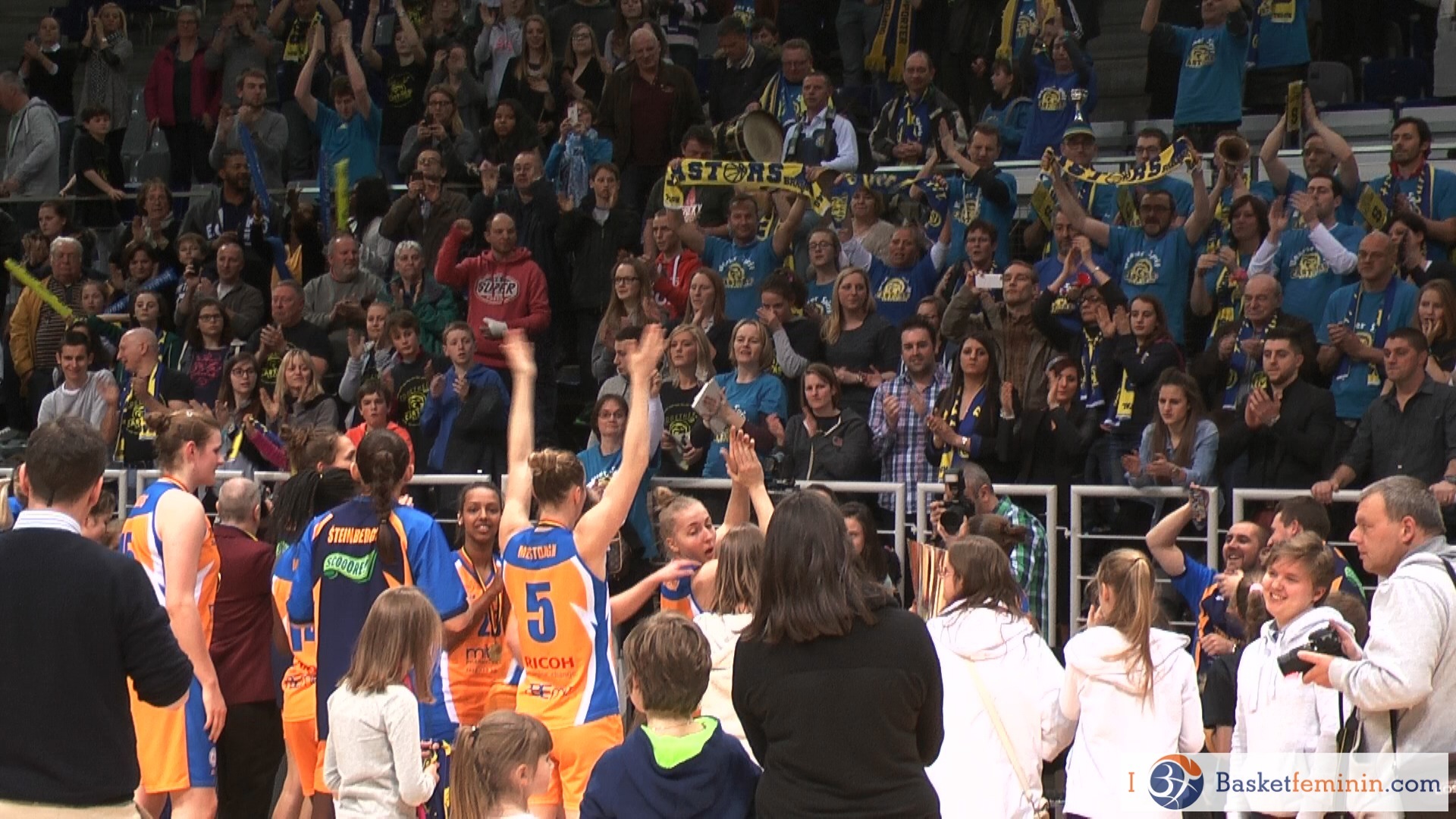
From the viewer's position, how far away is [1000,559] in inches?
235

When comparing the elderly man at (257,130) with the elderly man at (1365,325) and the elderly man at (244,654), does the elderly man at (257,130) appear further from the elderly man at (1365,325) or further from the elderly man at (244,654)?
the elderly man at (1365,325)

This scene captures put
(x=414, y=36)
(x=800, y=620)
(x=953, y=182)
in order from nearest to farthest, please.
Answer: (x=800, y=620)
(x=953, y=182)
(x=414, y=36)

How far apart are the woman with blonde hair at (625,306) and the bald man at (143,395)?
2708mm

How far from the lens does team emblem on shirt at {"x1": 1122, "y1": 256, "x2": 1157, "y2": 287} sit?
38.0 ft

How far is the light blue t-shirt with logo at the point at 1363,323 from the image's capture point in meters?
10.2

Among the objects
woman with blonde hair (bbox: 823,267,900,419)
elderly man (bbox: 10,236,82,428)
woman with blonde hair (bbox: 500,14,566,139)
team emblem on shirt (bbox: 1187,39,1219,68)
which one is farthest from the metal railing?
elderly man (bbox: 10,236,82,428)

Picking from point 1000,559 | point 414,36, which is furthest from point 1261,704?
point 414,36

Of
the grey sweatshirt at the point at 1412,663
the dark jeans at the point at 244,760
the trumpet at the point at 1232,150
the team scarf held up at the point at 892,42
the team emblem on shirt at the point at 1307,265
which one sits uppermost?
the team scarf held up at the point at 892,42

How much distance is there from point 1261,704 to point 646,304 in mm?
6461

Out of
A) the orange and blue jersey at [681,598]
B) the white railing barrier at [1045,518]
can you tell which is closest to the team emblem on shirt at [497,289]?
the white railing barrier at [1045,518]

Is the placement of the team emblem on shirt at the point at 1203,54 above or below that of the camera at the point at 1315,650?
above

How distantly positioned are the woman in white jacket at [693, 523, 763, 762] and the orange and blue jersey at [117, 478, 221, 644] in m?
2.12

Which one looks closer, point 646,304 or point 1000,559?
point 1000,559

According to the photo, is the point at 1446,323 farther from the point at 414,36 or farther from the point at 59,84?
the point at 59,84
